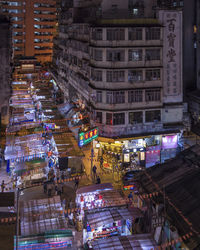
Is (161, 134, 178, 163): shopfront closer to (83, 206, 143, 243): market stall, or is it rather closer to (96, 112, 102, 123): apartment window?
(96, 112, 102, 123): apartment window

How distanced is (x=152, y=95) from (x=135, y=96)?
6.75 ft

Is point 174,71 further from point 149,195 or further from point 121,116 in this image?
point 149,195

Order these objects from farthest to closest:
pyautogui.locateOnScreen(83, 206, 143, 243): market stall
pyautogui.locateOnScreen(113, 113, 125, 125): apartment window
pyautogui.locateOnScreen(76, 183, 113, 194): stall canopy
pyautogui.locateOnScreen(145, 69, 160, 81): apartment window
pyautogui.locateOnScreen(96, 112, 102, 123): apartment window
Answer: pyautogui.locateOnScreen(96, 112, 102, 123): apartment window < pyautogui.locateOnScreen(145, 69, 160, 81): apartment window < pyautogui.locateOnScreen(113, 113, 125, 125): apartment window < pyautogui.locateOnScreen(76, 183, 113, 194): stall canopy < pyautogui.locateOnScreen(83, 206, 143, 243): market stall

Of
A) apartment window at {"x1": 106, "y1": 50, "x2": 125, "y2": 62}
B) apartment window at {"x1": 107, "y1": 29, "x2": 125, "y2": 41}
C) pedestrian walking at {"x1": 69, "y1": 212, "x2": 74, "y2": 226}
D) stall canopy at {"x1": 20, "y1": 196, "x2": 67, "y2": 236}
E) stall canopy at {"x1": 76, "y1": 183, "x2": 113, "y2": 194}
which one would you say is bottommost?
pedestrian walking at {"x1": 69, "y1": 212, "x2": 74, "y2": 226}

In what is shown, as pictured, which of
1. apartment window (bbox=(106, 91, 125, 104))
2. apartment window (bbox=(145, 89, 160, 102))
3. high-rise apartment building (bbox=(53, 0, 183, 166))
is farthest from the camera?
apartment window (bbox=(145, 89, 160, 102))

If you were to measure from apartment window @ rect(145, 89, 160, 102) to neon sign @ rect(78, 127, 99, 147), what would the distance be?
6.72 meters

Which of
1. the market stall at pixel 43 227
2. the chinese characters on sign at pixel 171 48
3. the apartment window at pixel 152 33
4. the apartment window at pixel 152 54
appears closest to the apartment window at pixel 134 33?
the apartment window at pixel 152 33

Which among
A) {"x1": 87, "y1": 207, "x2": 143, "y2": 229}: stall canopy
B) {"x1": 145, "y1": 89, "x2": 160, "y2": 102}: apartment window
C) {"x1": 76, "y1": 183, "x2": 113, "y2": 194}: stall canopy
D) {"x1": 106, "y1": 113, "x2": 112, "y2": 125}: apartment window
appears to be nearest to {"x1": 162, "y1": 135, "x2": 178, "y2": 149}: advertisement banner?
{"x1": 145, "y1": 89, "x2": 160, "y2": 102}: apartment window

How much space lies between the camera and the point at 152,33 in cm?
3628

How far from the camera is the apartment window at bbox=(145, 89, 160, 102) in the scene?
37094 mm

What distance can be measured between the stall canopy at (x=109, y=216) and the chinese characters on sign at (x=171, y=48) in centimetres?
1983

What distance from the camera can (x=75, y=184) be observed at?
3195 cm

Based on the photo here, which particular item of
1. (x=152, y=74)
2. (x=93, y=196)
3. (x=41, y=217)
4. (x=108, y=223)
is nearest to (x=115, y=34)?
(x=152, y=74)

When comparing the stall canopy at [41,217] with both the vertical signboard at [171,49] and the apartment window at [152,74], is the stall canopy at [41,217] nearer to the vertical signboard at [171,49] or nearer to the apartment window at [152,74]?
the apartment window at [152,74]
